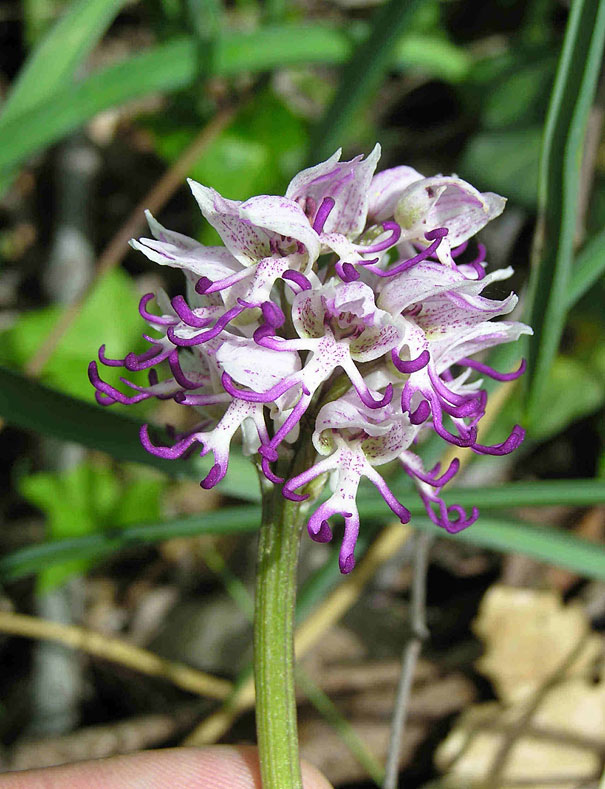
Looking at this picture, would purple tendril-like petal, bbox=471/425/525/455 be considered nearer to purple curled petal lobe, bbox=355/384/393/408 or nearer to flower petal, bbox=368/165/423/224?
purple curled petal lobe, bbox=355/384/393/408

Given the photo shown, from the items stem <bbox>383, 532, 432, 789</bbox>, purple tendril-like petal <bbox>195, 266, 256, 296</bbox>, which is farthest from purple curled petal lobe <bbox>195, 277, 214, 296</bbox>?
stem <bbox>383, 532, 432, 789</bbox>

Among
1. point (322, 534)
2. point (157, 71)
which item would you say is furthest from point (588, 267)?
point (157, 71)

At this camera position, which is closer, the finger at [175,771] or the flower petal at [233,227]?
the flower petal at [233,227]

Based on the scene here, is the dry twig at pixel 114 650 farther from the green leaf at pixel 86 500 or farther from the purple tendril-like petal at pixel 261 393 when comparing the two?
the purple tendril-like petal at pixel 261 393

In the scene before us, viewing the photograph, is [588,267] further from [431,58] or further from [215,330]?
[431,58]

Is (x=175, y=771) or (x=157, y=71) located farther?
(x=157, y=71)

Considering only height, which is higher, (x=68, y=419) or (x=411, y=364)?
(x=411, y=364)

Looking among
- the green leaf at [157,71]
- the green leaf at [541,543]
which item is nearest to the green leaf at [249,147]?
the green leaf at [157,71]
